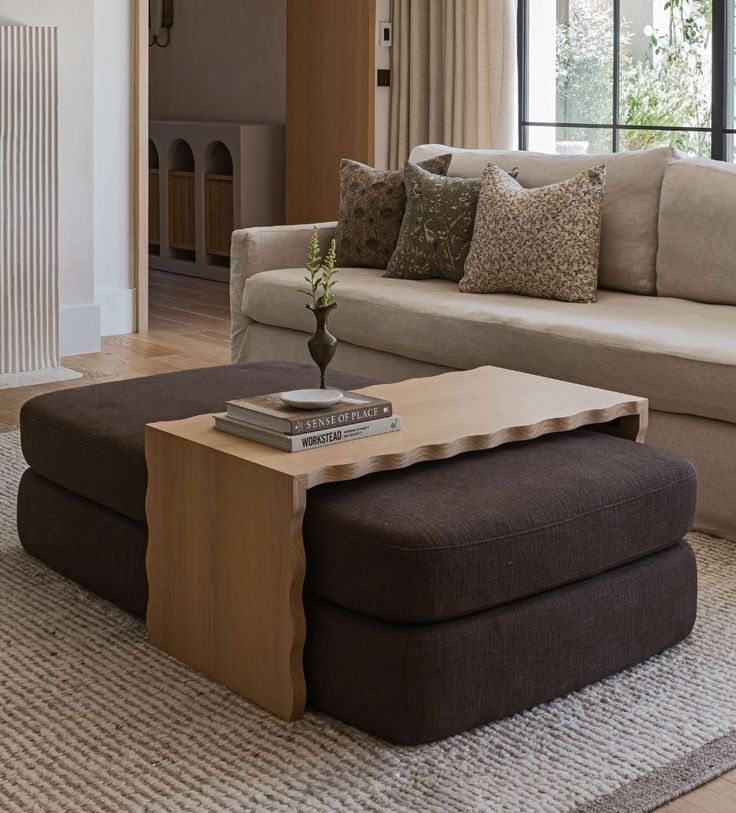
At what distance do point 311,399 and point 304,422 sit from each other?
3.7 inches

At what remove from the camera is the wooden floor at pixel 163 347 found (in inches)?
181

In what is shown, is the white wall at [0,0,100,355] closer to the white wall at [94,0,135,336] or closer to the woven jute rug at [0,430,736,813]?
the white wall at [94,0,135,336]

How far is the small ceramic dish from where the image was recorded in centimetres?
214

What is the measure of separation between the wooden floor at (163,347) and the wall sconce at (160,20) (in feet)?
8.01

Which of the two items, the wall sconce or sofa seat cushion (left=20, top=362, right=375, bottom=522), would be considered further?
the wall sconce

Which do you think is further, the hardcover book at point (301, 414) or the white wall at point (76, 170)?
the white wall at point (76, 170)

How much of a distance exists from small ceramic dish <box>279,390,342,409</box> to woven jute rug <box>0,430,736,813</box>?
0.52m

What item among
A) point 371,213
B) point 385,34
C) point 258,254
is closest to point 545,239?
point 371,213

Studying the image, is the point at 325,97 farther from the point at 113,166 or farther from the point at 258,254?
the point at 258,254

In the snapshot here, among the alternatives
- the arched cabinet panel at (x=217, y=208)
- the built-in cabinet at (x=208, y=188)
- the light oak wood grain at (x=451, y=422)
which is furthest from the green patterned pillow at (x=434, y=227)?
the arched cabinet panel at (x=217, y=208)

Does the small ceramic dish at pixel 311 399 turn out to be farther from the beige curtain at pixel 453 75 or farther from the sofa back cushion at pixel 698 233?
the beige curtain at pixel 453 75

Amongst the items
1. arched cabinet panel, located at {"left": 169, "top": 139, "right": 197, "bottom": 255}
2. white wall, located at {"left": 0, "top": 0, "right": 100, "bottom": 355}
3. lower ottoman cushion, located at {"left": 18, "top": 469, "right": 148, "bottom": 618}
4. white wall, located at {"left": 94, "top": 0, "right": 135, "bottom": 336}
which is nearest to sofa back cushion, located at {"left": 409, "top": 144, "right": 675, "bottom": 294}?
lower ottoman cushion, located at {"left": 18, "top": 469, "right": 148, "bottom": 618}

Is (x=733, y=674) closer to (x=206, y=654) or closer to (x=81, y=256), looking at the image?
(x=206, y=654)

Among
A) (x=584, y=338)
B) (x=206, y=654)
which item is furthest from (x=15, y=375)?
(x=206, y=654)
